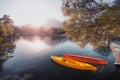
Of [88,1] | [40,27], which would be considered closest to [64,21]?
[88,1]

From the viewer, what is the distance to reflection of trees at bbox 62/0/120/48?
11417 mm

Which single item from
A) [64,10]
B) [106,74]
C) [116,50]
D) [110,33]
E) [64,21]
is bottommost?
[106,74]

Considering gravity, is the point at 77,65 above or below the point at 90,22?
below

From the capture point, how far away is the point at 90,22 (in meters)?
13.2

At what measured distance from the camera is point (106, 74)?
957 inches

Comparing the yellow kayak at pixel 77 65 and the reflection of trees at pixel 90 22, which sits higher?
the reflection of trees at pixel 90 22

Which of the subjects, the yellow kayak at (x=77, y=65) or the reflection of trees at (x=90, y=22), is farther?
the yellow kayak at (x=77, y=65)

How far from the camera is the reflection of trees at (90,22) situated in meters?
11.4

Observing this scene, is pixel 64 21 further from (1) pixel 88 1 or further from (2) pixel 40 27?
(2) pixel 40 27

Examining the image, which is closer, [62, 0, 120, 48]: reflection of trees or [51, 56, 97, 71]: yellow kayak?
[62, 0, 120, 48]: reflection of trees

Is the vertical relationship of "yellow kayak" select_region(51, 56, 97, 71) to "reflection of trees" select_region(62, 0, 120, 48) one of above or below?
below

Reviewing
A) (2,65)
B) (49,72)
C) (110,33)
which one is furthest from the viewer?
(2,65)

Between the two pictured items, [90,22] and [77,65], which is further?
[77,65]

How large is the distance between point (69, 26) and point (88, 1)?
10.1 feet
